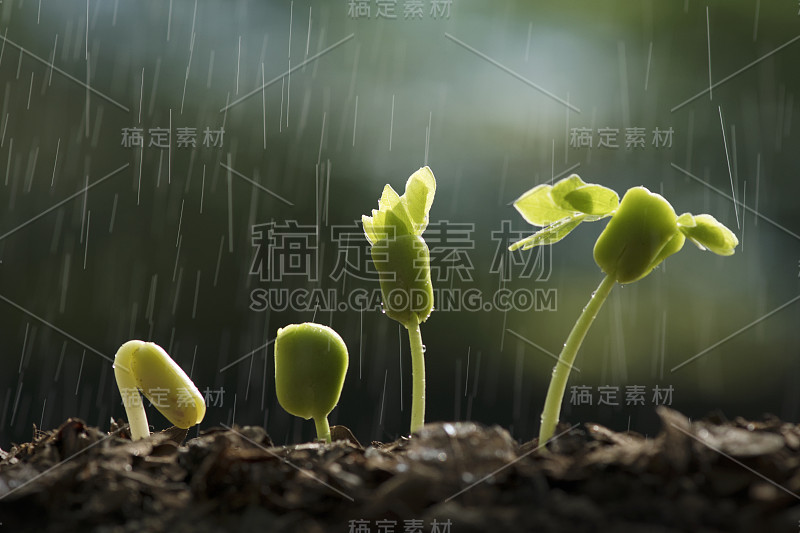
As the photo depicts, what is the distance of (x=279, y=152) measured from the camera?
5.96 feet

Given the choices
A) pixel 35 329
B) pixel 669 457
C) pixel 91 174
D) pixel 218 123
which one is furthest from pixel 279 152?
pixel 669 457

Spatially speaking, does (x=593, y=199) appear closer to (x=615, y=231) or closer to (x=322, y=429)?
(x=615, y=231)

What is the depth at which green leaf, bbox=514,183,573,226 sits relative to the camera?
49 cm

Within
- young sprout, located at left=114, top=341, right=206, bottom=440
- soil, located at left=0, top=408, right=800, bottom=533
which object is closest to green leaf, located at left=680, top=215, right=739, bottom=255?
soil, located at left=0, top=408, right=800, bottom=533

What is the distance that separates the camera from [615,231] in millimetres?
480

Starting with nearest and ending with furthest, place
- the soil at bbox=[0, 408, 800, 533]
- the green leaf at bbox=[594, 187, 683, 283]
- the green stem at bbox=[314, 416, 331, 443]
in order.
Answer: the soil at bbox=[0, 408, 800, 533] < the green leaf at bbox=[594, 187, 683, 283] < the green stem at bbox=[314, 416, 331, 443]

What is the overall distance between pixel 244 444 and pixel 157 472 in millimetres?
65

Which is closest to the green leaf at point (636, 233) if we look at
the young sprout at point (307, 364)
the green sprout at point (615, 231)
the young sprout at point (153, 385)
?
the green sprout at point (615, 231)

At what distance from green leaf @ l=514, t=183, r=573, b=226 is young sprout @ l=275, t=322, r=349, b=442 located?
182mm

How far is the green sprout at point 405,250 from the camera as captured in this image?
520mm

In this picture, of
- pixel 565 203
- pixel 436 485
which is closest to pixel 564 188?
pixel 565 203

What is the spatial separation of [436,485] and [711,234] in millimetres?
282

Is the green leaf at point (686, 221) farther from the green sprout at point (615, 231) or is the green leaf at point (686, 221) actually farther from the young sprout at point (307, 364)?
the young sprout at point (307, 364)

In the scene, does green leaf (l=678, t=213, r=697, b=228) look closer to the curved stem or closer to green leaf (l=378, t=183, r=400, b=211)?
green leaf (l=378, t=183, r=400, b=211)
